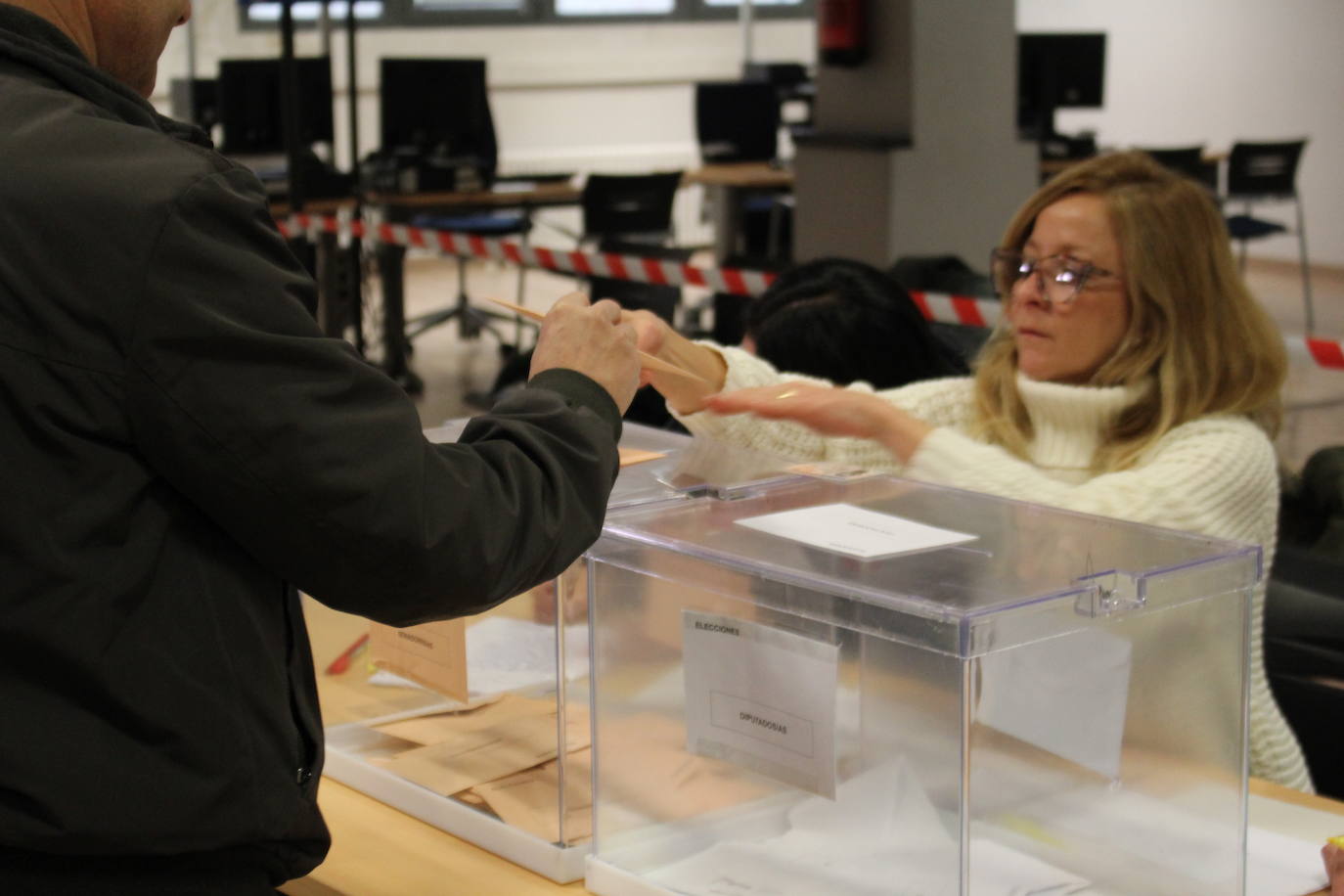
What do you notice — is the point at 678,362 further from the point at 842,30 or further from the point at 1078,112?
the point at 1078,112

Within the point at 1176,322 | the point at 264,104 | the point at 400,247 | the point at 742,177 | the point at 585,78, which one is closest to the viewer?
the point at 1176,322

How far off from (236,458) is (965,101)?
5.78 meters

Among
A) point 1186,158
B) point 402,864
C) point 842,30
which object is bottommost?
point 402,864

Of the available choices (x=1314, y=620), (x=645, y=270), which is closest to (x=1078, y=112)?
(x=645, y=270)

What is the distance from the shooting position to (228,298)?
972mm

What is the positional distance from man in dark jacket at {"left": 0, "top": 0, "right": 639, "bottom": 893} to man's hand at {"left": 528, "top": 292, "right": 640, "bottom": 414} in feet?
0.45

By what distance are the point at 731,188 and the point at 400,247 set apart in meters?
2.02

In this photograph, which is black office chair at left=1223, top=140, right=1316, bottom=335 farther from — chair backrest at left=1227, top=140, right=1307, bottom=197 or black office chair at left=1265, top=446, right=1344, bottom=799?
black office chair at left=1265, top=446, right=1344, bottom=799

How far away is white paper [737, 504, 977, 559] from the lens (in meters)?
1.33

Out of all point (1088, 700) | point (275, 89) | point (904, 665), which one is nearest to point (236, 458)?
point (904, 665)

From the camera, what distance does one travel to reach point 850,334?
2754mm

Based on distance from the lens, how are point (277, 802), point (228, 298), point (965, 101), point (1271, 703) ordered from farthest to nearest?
point (965, 101) < point (1271, 703) < point (277, 802) < point (228, 298)

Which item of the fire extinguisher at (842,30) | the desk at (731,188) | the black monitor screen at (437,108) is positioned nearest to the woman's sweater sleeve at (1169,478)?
the fire extinguisher at (842,30)

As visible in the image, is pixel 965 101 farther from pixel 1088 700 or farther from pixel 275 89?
pixel 1088 700
